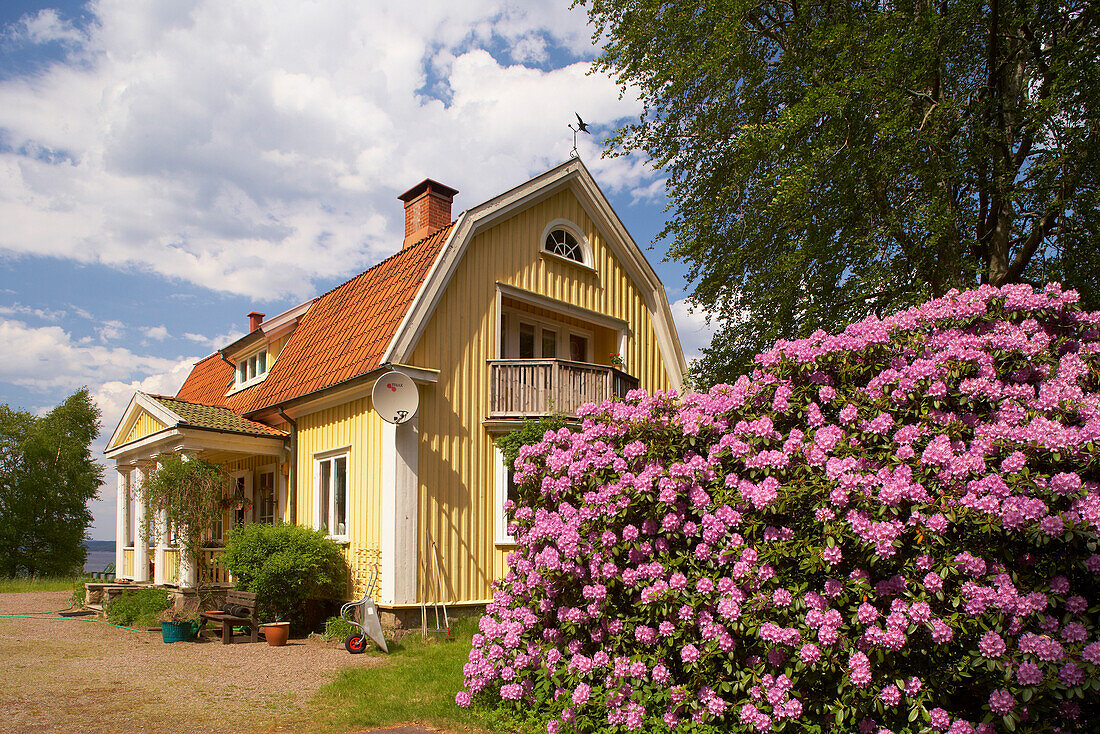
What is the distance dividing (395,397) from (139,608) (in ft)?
22.9

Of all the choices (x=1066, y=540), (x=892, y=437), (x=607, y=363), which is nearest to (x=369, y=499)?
(x=607, y=363)

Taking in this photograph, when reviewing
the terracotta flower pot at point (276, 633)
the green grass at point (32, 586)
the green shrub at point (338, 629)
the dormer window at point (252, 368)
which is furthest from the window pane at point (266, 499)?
the green grass at point (32, 586)

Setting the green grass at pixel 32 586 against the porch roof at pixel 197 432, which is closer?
the porch roof at pixel 197 432

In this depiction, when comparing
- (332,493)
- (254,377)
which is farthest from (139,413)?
(332,493)

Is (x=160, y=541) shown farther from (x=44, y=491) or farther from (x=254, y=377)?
(x=44, y=491)

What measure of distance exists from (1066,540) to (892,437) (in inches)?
46.4

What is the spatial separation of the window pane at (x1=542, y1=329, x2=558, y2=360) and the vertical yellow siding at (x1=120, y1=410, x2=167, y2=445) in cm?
747

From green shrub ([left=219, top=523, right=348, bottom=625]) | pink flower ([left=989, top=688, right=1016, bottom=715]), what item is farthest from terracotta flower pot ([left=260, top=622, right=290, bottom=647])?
pink flower ([left=989, top=688, right=1016, bottom=715])

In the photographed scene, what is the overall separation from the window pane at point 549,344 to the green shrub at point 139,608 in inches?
333

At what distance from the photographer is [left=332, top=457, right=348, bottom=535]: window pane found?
13.3 meters

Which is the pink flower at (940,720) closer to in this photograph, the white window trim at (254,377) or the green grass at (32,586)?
the white window trim at (254,377)

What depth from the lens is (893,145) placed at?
1237cm

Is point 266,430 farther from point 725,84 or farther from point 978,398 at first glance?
point 978,398

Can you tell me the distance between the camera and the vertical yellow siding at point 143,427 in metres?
15.3
